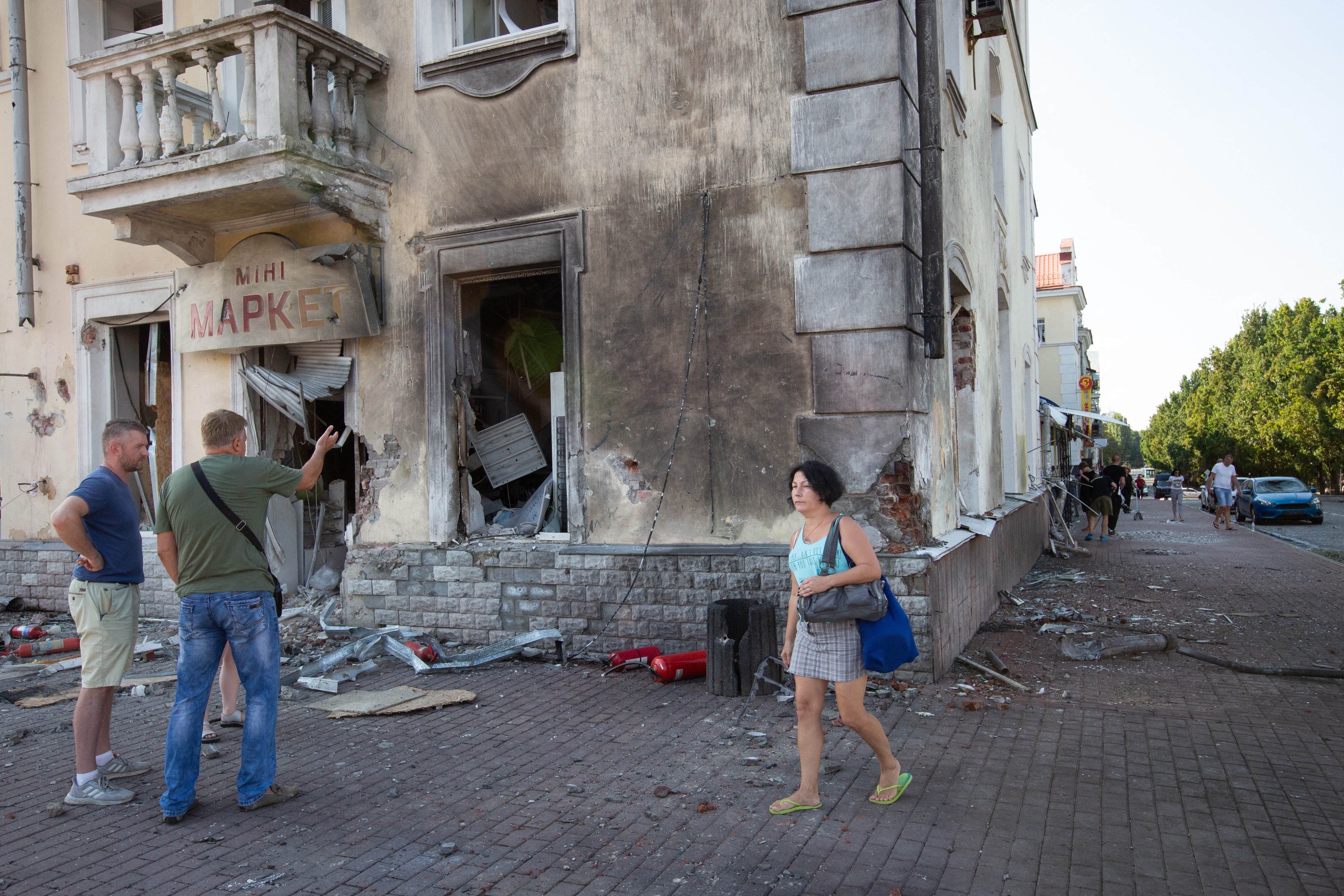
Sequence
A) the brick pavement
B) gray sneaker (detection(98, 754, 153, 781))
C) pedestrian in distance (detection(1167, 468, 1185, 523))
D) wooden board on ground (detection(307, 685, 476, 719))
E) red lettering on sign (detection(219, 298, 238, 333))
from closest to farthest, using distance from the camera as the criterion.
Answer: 1. the brick pavement
2. gray sneaker (detection(98, 754, 153, 781))
3. wooden board on ground (detection(307, 685, 476, 719))
4. red lettering on sign (detection(219, 298, 238, 333))
5. pedestrian in distance (detection(1167, 468, 1185, 523))

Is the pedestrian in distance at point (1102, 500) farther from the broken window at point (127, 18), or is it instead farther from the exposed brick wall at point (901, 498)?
the broken window at point (127, 18)

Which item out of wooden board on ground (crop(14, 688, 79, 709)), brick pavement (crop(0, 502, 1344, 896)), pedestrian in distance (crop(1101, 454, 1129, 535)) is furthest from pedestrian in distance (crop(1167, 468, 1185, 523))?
wooden board on ground (crop(14, 688, 79, 709))

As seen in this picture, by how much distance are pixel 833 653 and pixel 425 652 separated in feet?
14.4

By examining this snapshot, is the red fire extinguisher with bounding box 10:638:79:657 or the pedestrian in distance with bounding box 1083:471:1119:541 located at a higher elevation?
the pedestrian in distance with bounding box 1083:471:1119:541

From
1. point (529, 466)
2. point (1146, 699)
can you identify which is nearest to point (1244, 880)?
point (1146, 699)

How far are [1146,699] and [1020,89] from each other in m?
11.5

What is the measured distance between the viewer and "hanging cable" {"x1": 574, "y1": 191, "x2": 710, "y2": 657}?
706 cm

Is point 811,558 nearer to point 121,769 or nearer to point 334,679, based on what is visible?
point 121,769

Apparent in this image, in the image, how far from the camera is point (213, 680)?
4.25m

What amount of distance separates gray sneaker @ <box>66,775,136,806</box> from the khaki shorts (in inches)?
18.9

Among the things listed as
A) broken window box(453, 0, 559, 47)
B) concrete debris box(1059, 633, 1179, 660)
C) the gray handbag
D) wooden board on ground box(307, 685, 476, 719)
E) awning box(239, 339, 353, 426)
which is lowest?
concrete debris box(1059, 633, 1179, 660)

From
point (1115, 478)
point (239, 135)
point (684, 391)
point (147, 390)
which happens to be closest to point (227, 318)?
point (239, 135)

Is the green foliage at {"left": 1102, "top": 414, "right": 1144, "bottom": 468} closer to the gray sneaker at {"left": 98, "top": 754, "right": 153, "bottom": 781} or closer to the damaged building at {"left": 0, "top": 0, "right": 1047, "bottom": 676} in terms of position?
the damaged building at {"left": 0, "top": 0, "right": 1047, "bottom": 676}

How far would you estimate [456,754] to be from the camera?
511cm
